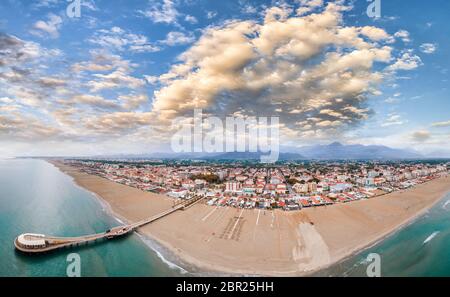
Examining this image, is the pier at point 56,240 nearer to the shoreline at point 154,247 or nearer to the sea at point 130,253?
the sea at point 130,253

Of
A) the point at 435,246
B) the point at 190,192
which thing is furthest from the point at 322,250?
the point at 190,192

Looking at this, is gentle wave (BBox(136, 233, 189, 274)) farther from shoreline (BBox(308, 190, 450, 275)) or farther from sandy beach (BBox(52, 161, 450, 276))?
shoreline (BBox(308, 190, 450, 275))

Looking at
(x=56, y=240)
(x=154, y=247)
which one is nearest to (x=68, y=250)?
(x=56, y=240)

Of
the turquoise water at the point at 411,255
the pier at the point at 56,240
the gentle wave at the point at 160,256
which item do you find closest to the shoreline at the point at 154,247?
the gentle wave at the point at 160,256

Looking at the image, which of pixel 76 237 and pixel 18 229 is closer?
pixel 76 237

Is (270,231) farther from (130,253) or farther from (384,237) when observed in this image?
(130,253)

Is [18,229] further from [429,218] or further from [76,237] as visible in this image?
[429,218]
